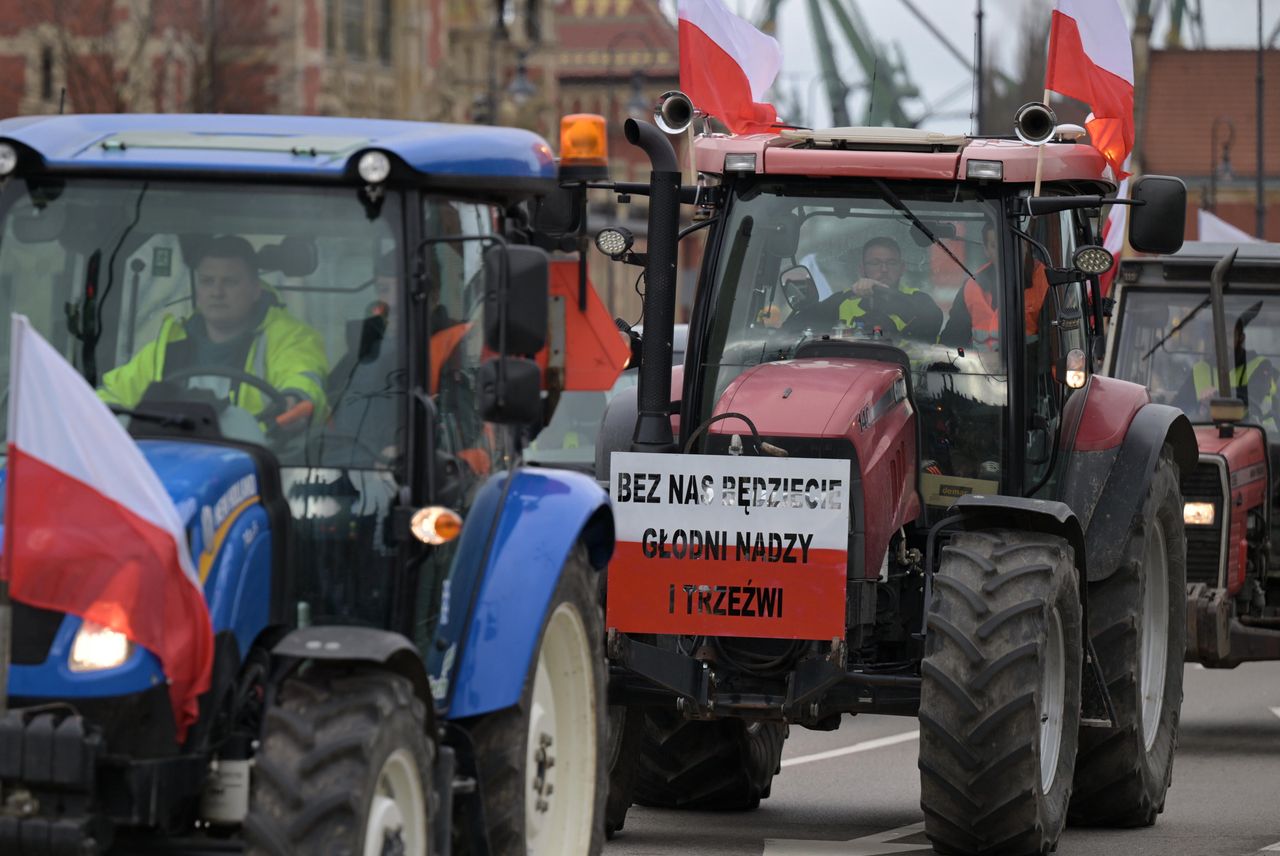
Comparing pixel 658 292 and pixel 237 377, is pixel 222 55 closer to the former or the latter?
pixel 658 292

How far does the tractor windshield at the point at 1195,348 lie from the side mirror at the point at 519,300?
897 centimetres

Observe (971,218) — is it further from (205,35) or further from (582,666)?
(205,35)

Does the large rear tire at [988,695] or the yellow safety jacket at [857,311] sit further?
the yellow safety jacket at [857,311]

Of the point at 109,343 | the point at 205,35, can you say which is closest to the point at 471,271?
the point at 109,343

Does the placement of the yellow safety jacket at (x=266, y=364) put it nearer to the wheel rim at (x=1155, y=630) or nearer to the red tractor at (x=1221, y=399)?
the wheel rim at (x=1155, y=630)

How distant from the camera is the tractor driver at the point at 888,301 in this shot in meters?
10.0

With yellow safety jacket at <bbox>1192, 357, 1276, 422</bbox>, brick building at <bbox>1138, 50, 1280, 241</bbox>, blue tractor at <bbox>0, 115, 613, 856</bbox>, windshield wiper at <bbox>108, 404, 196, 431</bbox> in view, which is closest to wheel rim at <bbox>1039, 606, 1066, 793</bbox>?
blue tractor at <bbox>0, 115, 613, 856</bbox>

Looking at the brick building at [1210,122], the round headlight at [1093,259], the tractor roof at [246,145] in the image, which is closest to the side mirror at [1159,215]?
the round headlight at [1093,259]

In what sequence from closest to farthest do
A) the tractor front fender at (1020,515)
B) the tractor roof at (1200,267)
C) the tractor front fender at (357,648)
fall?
the tractor front fender at (357,648)
the tractor front fender at (1020,515)
the tractor roof at (1200,267)

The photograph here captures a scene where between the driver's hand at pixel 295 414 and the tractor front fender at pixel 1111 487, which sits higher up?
the driver's hand at pixel 295 414

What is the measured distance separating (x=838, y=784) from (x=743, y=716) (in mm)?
2781

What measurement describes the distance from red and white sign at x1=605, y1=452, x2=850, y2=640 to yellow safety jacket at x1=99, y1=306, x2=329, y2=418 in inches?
112

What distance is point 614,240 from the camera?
395 inches

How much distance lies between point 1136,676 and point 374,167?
15.4ft
